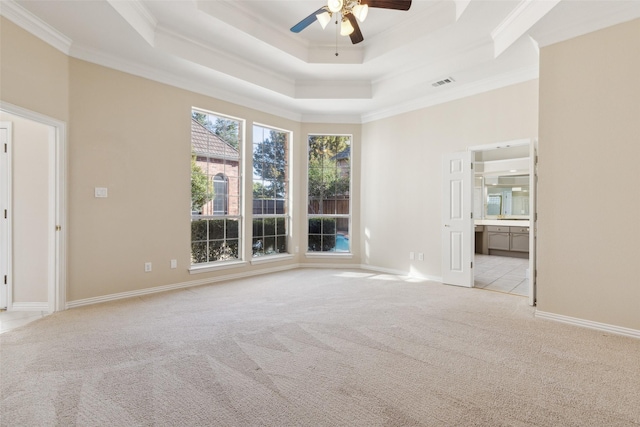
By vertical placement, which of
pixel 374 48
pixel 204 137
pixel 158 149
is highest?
pixel 374 48

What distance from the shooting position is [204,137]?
5.18 metres

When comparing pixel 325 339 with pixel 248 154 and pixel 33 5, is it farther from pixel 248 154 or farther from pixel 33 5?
pixel 33 5

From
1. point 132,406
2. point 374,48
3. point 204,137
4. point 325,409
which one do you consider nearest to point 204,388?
point 132,406

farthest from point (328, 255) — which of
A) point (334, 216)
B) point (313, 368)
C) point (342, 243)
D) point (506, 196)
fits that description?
point (506, 196)

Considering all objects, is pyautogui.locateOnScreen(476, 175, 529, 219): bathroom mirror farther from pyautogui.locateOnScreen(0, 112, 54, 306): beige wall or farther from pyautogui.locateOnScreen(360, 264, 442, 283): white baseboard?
pyautogui.locateOnScreen(0, 112, 54, 306): beige wall

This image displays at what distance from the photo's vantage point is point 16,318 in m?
3.46

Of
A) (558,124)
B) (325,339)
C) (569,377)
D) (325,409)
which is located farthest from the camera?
(558,124)

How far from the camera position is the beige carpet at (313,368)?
187 centimetres

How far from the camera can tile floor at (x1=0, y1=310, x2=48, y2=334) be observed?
10.6 ft

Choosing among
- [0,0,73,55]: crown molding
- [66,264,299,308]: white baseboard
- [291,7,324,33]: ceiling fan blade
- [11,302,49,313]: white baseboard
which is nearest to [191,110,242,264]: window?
[66,264,299,308]: white baseboard

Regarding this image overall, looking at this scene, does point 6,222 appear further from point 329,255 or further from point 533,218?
point 533,218

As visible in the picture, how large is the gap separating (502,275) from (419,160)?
8.86 ft

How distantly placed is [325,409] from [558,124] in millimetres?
3640

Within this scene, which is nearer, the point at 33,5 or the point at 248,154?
the point at 33,5
